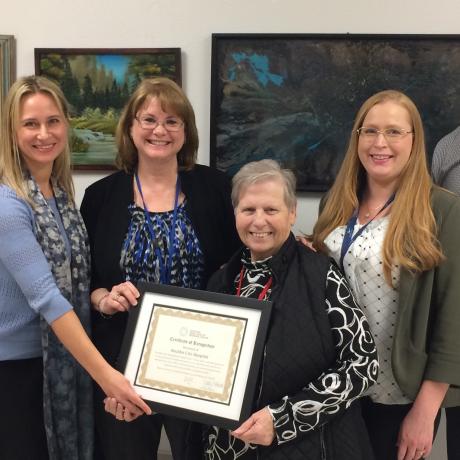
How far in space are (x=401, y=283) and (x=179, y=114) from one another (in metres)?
0.84

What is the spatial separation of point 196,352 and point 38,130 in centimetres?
79

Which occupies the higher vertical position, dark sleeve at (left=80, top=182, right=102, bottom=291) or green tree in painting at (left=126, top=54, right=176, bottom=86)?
green tree in painting at (left=126, top=54, right=176, bottom=86)

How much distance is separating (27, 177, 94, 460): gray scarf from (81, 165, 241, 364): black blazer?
0.05m

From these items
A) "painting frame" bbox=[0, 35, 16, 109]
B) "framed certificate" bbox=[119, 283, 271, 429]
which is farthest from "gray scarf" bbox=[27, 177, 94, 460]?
"painting frame" bbox=[0, 35, 16, 109]

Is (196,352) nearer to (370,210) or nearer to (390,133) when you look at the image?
(370,210)

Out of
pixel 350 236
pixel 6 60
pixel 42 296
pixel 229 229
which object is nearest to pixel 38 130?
pixel 42 296

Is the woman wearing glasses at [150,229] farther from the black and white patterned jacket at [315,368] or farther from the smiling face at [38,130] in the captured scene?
the black and white patterned jacket at [315,368]

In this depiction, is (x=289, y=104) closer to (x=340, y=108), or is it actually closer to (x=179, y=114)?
(x=340, y=108)

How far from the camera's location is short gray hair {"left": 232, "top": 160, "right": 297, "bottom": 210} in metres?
1.35

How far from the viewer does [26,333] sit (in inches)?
58.1

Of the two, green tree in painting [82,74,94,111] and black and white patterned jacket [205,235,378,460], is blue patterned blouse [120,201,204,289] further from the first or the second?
green tree in painting [82,74,94,111]

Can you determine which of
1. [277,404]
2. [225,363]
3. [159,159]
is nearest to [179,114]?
[159,159]

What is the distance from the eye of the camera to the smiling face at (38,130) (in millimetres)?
1464

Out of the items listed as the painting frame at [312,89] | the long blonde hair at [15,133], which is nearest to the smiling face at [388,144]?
the painting frame at [312,89]
